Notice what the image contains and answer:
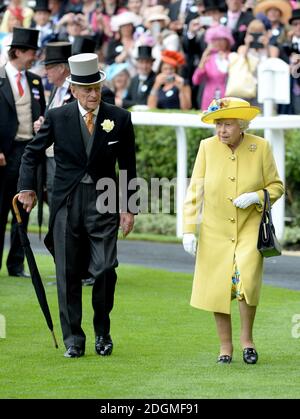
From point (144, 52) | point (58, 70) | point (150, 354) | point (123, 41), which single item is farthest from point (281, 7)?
point (150, 354)

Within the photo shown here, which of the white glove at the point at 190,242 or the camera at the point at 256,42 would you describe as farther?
the camera at the point at 256,42

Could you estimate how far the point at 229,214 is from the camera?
8.71 metres

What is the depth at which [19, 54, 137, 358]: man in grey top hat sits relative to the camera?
899cm

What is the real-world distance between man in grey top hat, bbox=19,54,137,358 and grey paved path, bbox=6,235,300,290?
3.78 meters

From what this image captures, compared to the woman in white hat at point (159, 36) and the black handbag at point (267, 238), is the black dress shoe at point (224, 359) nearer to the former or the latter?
the black handbag at point (267, 238)

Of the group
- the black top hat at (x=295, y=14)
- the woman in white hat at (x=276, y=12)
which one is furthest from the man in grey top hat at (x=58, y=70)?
the woman in white hat at (x=276, y=12)

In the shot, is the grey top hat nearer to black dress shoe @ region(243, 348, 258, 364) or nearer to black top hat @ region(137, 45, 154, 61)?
black dress shoe @ region(243, 348, 258, 364)

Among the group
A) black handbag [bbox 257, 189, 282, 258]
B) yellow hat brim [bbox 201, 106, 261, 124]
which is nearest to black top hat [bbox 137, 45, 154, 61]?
yellow hat brim [bbox 201, 106, 261, 124]

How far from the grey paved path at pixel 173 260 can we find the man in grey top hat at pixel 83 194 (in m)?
3.78

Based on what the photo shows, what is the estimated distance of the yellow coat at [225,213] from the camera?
8656mm

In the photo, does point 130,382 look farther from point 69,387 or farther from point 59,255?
point 59,255

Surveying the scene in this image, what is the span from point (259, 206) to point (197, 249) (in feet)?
1.67

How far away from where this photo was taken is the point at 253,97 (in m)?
16.7
